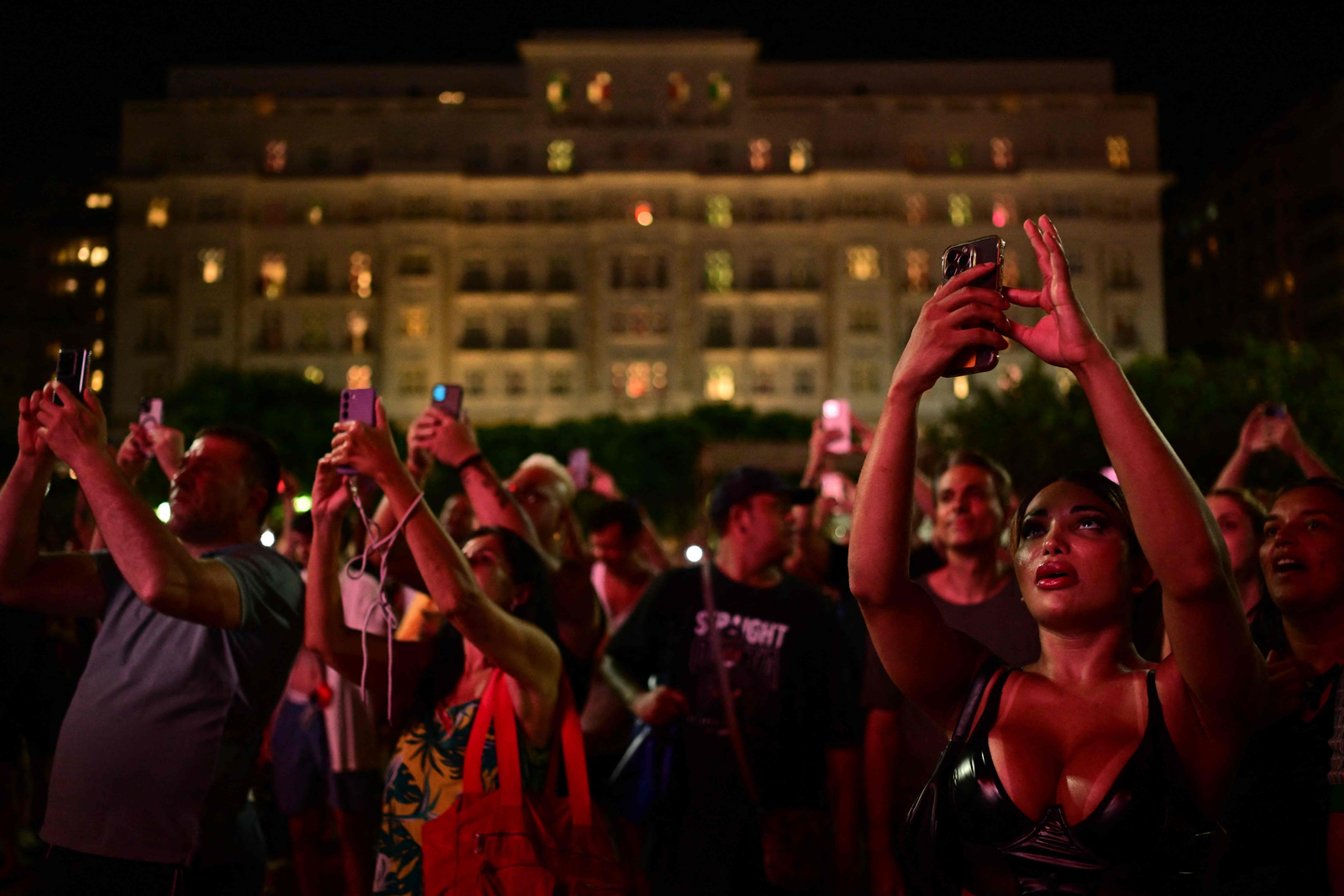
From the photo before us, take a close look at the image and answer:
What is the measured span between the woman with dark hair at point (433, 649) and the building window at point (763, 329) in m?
56.3

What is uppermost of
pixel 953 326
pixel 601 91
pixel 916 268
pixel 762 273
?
pixel 601 91

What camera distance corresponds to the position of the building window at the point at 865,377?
58688mm

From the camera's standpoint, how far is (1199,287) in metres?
77.1

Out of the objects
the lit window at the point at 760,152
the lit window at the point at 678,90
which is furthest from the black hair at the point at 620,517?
the lit window at the point at 678,90

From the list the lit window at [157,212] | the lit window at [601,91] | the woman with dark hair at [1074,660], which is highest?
the lit window at [601,91]

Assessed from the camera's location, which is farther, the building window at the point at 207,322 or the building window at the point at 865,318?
the building window at the point at 207,322

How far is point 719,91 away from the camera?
6225cm

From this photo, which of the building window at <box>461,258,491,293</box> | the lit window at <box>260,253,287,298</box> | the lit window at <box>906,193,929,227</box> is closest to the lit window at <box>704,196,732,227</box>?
the lit window at <box>906,193,929,227</box>

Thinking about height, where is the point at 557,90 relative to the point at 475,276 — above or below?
above

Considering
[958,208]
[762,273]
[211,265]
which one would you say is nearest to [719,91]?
[762,273]

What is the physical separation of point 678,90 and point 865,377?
1804 centimetres

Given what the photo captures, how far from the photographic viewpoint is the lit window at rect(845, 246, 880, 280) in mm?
59625

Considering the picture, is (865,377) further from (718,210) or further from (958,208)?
(718,210)

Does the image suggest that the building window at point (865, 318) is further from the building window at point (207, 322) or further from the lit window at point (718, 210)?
the building window at point (207, 322)
